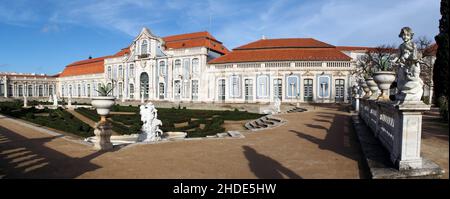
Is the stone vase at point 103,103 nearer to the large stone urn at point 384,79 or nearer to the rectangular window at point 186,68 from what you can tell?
the large stone urn at point 384,79

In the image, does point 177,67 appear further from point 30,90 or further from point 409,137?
point 30,90

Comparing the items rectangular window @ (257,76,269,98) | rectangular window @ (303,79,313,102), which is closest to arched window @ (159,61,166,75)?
rectangular window @ (257,76,269,98)

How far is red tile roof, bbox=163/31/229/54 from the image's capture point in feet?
149

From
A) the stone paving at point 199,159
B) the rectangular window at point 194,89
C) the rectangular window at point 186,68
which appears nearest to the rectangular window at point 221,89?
the rectangular window at point 194,89

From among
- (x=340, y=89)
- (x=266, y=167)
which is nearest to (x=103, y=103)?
(x=266, y=167)

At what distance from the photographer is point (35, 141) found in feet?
34.8

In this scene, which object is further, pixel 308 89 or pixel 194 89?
pixel 194 89

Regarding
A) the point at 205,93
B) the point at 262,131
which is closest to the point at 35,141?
the point at 262,131

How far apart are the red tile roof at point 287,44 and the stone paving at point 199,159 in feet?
101

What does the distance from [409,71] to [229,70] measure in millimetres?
35507

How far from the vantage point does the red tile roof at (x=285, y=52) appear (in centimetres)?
3681

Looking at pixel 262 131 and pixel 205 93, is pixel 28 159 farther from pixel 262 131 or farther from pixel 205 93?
pixel 205 93

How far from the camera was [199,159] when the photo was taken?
7.33 meters
